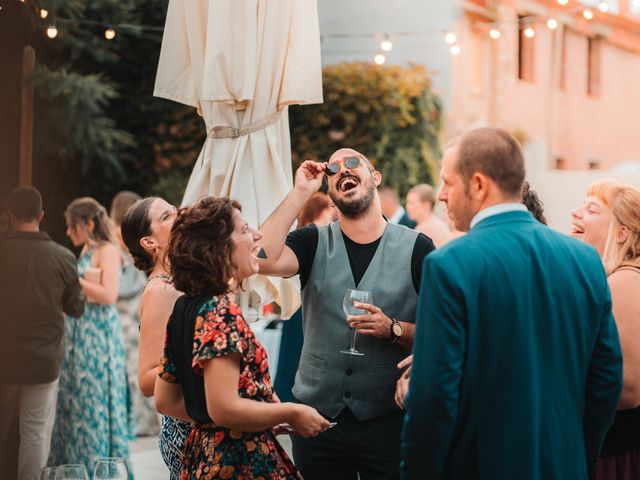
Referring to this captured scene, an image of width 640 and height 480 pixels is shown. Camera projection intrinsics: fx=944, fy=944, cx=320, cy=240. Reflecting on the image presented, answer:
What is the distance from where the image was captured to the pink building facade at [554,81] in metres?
18.7

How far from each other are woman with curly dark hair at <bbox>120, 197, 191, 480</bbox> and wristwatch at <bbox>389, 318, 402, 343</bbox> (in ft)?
2.60

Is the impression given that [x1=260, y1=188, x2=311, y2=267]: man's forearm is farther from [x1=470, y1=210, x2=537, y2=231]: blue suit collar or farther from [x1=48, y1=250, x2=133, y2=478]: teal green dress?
[x1=48, y1=250, x2=133, y2=478]: teal green dress

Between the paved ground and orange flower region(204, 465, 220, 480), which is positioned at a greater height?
orange flower region(204, 465, 220, 480)

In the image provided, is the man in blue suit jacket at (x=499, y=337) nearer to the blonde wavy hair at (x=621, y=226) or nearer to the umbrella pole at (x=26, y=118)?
the blonde wavy hair at (x=621, y=226)

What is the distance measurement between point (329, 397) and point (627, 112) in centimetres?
2386

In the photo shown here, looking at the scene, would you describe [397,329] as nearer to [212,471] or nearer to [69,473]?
[212,471]

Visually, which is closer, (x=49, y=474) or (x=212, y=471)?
(x=212, y=471)

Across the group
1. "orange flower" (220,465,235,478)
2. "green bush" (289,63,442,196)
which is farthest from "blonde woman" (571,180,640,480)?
"green bush" (289,63,442,196)

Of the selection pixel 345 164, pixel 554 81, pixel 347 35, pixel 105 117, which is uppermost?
pixel 554 81

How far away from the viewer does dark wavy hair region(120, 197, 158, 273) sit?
372 cm

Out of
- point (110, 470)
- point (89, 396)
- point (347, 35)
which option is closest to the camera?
point (110, 470)

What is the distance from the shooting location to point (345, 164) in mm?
3703

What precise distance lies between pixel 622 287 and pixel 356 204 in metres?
1.07

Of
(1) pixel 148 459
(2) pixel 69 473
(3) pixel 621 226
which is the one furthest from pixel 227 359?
(1) pixel 148 459
